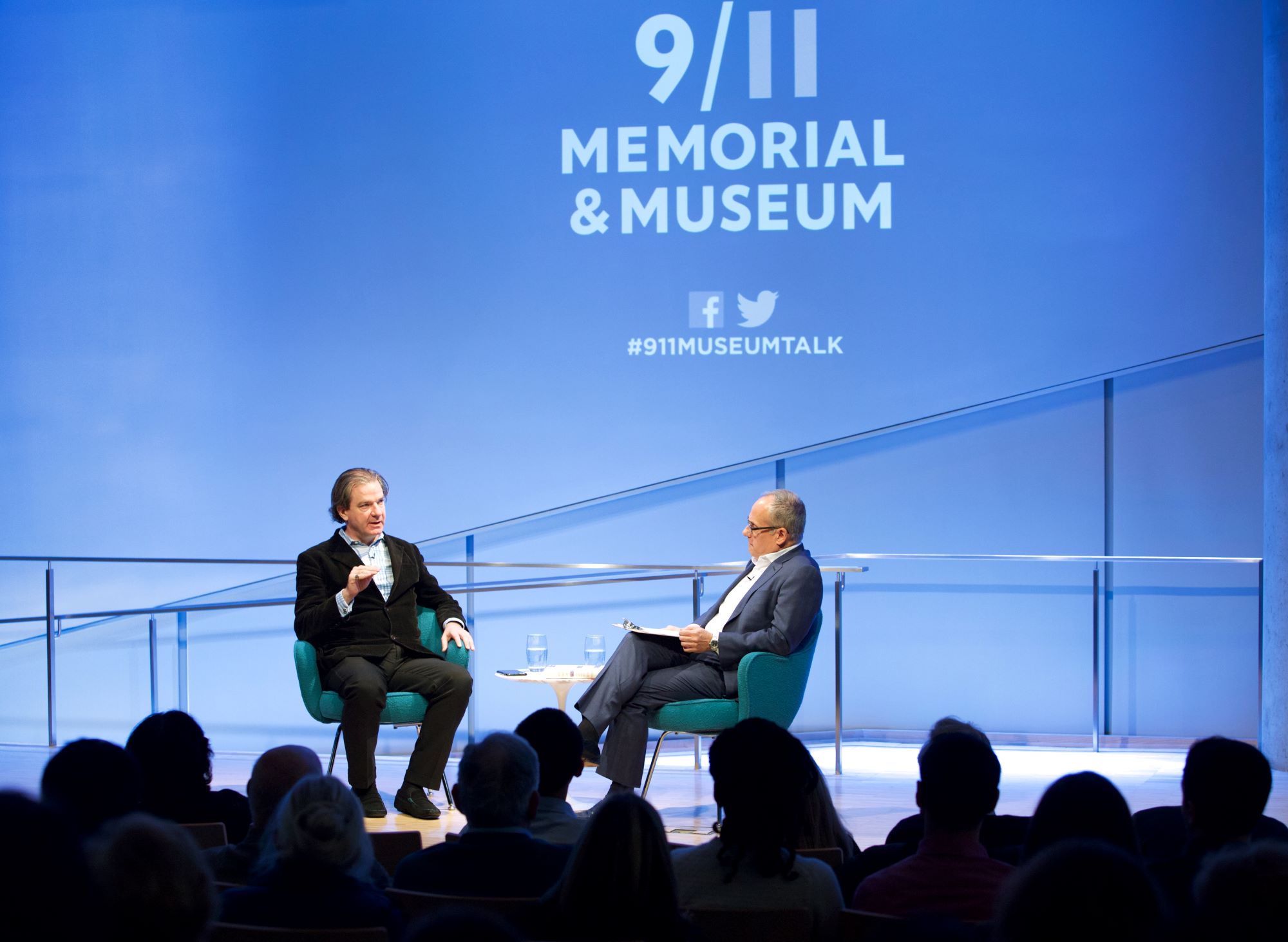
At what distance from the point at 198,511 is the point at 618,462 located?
2.15m

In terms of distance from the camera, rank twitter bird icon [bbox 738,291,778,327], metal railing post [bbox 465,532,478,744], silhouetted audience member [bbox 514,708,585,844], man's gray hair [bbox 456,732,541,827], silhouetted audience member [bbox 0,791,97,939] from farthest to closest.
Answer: twitter bird icon [bbox 738,291,778,327], metal railing post [bbox 465,532,478,744], silhouetted audience member [bbox 514,708,585,844], man's gray hair [bbox 456,732,541,827], silhouetted audience member [bbox 0,791,97,939]

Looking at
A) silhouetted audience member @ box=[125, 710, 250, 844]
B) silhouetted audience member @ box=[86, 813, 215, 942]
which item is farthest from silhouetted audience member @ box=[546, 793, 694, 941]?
silhouetted audience member @ box=[125, 710, 250, 844]

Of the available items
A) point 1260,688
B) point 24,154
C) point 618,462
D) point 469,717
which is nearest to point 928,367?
point 618,462

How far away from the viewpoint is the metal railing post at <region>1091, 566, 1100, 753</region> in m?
5.90

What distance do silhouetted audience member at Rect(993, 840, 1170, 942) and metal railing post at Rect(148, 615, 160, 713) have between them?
5733 mm

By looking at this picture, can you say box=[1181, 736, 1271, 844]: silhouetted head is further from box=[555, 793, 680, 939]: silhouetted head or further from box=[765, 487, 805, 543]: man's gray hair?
box=[765, 487, 805, 543]: man's gray hair

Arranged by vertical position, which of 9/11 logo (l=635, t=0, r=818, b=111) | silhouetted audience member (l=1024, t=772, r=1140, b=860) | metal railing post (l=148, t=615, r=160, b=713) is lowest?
metal railing post (l=148, t=615, r=160, b=713)

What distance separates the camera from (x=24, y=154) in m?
6.75

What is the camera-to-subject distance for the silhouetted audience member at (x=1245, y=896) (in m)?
1.09

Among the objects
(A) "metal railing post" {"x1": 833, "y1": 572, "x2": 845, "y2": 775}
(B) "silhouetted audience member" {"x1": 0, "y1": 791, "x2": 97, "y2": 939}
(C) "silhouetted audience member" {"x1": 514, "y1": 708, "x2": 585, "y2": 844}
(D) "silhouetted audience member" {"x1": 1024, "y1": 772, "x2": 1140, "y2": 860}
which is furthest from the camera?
(A) "metal railing post" {"x1": 833, "y1": 572, "x2": 845, "y2": 775}

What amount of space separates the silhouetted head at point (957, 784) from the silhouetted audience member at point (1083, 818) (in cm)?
11

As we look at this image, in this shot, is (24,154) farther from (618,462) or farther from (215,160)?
(618,462)

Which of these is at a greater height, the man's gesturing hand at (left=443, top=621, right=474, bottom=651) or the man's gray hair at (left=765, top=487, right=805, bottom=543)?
the man's gray hair at (left=765, top=487, right=805, bottom=543)

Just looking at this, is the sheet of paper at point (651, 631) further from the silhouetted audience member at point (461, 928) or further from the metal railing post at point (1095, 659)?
the silhouetted audience member at point (461, 928)
